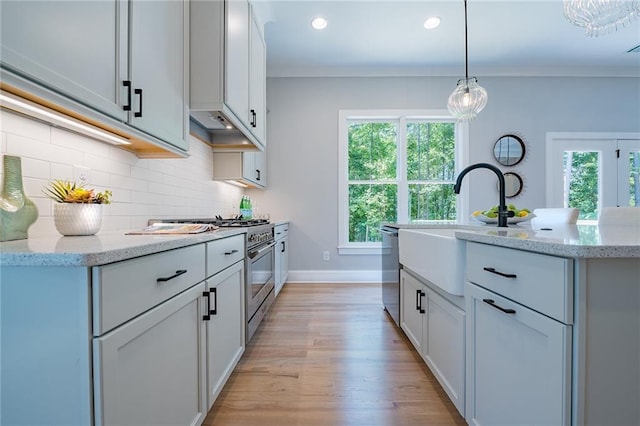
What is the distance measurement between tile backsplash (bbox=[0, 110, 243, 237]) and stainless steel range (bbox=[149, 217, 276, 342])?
165 mm

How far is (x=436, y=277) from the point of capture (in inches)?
58.0

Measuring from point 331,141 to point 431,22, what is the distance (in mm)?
1768

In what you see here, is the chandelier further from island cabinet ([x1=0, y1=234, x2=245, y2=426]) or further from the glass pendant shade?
island cabinet ([x1=0, y1=234, x2=245, y2=426])

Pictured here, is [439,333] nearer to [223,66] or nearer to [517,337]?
[517,337]

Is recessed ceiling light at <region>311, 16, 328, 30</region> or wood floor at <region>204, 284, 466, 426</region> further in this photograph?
recessed ceiling light at <region>311, 16, 328, 30</region>

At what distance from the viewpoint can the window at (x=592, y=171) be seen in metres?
4.21

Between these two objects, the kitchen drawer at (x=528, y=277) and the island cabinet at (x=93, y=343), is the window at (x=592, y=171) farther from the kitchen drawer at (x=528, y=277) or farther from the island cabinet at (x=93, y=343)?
the island cabinet at (x=93, y=343)

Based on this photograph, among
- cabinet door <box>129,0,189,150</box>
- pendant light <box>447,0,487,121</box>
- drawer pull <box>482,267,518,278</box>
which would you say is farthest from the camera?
pendant light <box>447,0,487,121</box>

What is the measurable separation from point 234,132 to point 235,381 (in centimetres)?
190

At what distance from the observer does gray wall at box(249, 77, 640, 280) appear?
13.7 ft

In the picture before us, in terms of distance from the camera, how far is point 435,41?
11.5ft

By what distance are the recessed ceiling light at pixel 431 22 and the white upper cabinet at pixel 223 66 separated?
1844 millimetres

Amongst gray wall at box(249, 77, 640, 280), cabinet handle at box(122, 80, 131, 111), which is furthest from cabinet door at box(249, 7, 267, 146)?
gray wall at box(249, 77, 640, 280)

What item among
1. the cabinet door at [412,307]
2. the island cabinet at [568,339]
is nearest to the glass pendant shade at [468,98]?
the cabinet door at [412,307]
